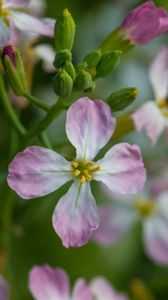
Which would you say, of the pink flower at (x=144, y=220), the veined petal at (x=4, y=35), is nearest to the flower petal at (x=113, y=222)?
the pink flower at (x=144, y=220)

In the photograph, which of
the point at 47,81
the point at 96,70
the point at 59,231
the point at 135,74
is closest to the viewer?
the point at 59,231

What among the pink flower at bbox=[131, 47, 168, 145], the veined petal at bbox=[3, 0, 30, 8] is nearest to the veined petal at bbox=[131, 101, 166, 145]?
the pink flower at bbox=[131, 47, 168, 145]

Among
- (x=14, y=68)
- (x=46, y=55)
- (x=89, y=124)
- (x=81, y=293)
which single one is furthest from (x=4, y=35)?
(x=81, y=293)

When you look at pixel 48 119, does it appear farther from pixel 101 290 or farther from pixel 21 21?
pixel 101 290

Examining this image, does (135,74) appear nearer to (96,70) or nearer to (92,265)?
(92,265)

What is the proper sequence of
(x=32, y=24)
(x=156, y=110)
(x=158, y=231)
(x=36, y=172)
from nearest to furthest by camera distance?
(x=36, y=172) → (x=32, y=24) → (x=156, y=110) → (x=158, y=231)

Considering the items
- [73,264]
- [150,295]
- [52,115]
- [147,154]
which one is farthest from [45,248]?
[52,115]

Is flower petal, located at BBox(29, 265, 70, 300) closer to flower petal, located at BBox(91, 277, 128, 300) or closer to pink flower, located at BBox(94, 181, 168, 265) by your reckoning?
flower petal, located at BBox(91, 277, 128, 300)
